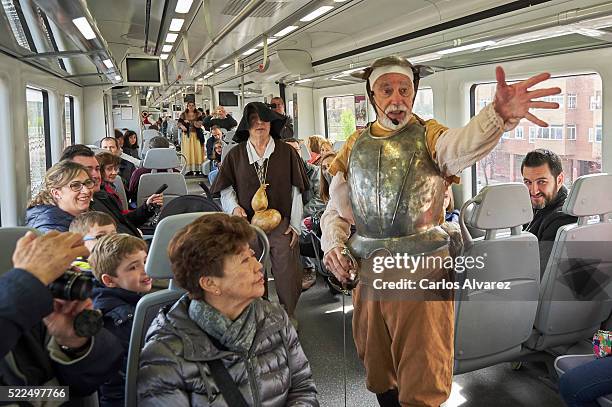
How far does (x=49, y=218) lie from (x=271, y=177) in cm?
144

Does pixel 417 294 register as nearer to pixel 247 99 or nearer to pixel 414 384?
pixel 414 384

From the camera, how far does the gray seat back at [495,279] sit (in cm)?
285

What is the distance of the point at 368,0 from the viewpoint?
5.58m

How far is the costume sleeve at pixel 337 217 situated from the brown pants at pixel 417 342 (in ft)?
1.12

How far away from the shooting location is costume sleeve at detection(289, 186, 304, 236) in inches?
159

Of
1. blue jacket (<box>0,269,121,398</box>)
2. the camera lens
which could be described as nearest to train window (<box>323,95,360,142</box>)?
blue jacket (<box>0,269,121,398</box>)

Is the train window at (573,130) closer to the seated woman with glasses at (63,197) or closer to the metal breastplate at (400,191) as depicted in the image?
the metal breastplate at (400,191)

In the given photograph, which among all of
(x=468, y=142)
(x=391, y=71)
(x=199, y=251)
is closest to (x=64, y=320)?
(x=199, y=251)

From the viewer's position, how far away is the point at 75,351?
61.7 inches

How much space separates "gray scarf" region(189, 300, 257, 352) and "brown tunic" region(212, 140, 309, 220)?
2143mm

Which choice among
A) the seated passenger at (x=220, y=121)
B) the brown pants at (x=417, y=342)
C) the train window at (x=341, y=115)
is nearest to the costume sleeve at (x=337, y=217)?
the brown pants at (x=417, y=342)

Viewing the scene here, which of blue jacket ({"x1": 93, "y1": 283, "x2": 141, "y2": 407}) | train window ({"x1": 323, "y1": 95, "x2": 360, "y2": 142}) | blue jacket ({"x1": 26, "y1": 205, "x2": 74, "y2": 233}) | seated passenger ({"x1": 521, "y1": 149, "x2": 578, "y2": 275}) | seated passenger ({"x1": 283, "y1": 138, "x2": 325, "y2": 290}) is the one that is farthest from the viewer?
train window ({"x1": 323, "y1": 95, "x2": 360, "y2": 142})

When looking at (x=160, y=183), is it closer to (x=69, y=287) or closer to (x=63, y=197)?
(x=63, y=197)

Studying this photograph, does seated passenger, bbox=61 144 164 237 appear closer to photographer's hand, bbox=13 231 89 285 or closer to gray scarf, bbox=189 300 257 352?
gray scarf, bbox=189 300 257 352
